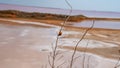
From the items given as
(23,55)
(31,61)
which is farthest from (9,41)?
(31,61)

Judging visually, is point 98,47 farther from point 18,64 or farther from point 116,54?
point 18,64

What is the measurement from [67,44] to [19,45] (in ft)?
4.26

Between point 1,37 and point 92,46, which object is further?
point 1,37

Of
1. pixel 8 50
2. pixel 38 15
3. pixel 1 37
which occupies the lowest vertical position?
pixel 38 15

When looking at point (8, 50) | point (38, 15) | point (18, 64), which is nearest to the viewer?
point (18, 64)

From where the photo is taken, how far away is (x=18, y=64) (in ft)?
15.8

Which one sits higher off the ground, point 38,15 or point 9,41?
point 9,41

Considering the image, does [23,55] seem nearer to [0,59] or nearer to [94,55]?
[0,59]

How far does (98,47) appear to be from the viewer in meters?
6.86

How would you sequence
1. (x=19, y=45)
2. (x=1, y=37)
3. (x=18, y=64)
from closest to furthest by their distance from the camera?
(x=18, y=64)
(x=19, y=45)
(x=1, y=37)

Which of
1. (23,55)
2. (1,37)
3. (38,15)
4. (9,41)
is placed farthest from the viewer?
(38,15)

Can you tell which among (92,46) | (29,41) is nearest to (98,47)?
(92,46)

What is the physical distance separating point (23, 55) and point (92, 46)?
2.17 m

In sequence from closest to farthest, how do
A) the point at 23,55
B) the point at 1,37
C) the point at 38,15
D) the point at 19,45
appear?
the point at 23,55 < the point at 19,45 < the point at 1,37 < the point at 38,15
